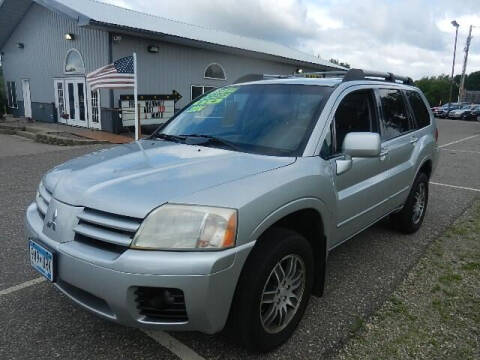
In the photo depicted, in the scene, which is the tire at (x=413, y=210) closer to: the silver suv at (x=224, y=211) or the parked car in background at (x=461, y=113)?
the silver suv at (x=224, y=211)

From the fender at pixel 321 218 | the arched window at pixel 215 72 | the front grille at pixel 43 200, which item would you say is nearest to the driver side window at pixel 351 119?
the fender at pixel 321 218

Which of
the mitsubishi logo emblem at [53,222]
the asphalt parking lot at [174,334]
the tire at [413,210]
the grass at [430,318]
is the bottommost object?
the grass at [430,318]

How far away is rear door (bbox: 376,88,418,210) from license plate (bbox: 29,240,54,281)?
2.84m

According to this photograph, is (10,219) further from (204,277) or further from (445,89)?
(445,89)

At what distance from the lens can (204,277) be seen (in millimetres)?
1876

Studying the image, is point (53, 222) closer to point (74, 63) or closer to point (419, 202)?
point (419, 202)

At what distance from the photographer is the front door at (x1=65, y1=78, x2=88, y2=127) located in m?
15.5

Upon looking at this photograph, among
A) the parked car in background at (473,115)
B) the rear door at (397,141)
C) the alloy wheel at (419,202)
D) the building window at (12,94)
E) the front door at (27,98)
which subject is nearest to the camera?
the rear door at (397,141)

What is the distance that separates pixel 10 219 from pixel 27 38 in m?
17.3

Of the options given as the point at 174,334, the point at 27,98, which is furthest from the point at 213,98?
the point at 27,98

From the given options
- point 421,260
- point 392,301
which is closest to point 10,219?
point 392,301

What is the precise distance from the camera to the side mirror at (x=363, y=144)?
2693mm

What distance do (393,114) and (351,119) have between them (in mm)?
996

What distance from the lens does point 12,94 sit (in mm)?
21859
